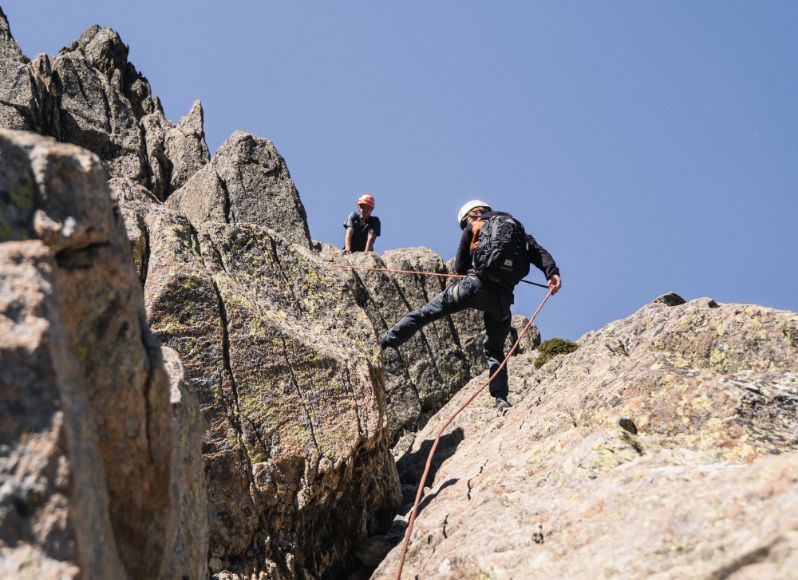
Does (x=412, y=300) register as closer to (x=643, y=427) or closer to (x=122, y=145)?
(x=643, y=427)

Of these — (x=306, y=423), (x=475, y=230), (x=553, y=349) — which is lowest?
(x=306, y=423)

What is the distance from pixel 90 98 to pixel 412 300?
1005 inches

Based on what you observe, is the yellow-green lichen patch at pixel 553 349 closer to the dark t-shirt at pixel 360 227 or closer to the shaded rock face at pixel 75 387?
the dark t-shirt at pixel 360 227

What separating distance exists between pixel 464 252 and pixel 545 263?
73.9 inches

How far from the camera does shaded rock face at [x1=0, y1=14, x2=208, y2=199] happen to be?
34.4m

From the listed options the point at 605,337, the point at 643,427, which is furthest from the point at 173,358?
the point at 605,337

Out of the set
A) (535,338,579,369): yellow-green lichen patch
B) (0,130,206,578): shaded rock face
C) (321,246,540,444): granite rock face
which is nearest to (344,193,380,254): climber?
(321,246,540,444): granite rock face

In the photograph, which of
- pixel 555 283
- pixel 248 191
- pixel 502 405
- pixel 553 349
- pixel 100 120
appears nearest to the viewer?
pixel 502 405

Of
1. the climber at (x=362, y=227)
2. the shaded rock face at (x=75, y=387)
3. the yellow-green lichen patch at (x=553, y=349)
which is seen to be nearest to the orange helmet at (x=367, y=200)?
the climber at (x=362, y=227)

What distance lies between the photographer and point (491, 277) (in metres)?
17.4

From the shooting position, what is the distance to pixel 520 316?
89.6 feet

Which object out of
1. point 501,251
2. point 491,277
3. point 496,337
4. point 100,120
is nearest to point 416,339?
point 496,337

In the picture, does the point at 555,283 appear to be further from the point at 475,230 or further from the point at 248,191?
the point at 248,191

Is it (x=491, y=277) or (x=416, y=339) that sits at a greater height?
(x=416, y=339)
